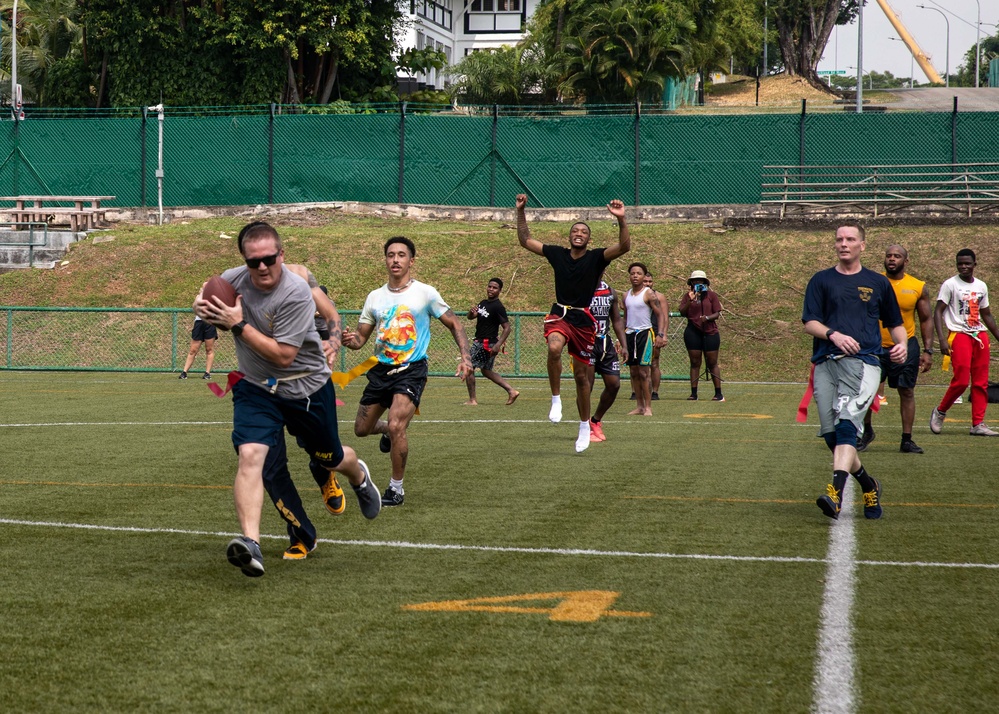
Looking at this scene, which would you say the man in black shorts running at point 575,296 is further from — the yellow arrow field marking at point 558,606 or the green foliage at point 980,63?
the green foliage at point 980,63

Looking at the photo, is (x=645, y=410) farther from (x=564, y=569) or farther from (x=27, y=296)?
(x=27, y=296)

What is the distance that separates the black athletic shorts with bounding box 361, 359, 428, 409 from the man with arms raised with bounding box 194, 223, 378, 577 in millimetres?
2319

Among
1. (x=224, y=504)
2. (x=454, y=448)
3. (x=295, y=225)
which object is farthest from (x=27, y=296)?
(x=224, y=504)

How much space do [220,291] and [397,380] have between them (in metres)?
3.17

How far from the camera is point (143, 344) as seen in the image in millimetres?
26766

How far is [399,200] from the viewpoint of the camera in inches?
1348

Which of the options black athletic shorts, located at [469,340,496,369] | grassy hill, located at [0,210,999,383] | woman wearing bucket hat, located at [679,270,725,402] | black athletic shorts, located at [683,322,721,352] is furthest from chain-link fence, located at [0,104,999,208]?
black athletic shorts, located at [469,340,496,369]

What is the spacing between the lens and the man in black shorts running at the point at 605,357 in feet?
42.6

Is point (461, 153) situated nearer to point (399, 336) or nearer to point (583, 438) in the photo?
point (583, 438)

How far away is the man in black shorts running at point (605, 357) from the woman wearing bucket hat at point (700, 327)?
4270 millimetres

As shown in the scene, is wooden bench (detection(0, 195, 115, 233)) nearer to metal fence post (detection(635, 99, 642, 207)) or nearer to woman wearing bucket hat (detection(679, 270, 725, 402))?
metal fence post (detection(635, 99, 642, 207))

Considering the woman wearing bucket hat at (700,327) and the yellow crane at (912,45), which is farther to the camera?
the yellow crane at (912,45)

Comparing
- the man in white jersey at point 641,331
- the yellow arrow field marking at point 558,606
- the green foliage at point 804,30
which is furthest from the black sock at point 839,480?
the green foliage at point 804,30

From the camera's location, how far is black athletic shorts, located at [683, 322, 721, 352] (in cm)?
1970
